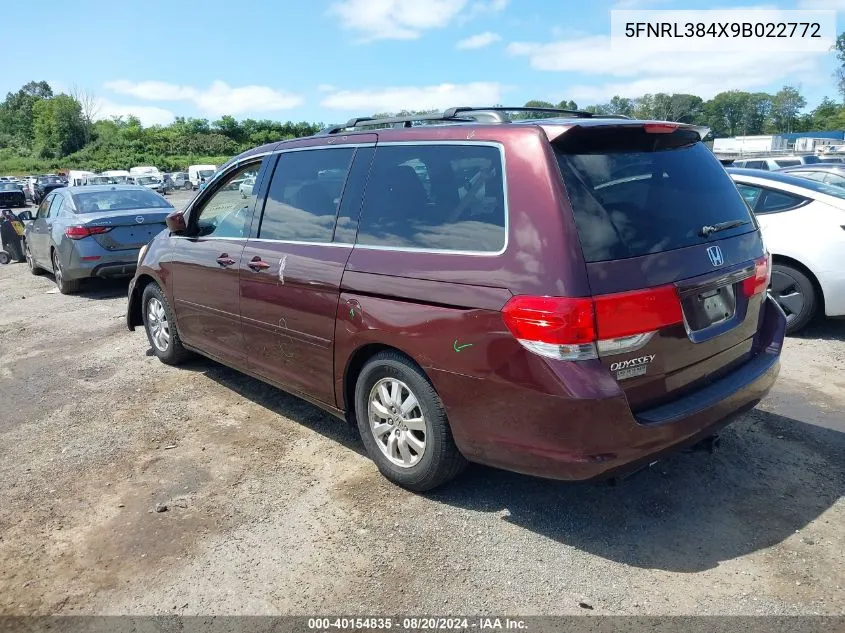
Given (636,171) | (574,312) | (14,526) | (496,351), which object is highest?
(636,171)

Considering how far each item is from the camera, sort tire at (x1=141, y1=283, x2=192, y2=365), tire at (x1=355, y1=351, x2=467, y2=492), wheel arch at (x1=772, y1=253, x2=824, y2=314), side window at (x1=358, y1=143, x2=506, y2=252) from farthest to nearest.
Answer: wheel arch at (x1=772, y1=253, x2=824, y2=314)
tire at (x1=141, y1=283, x2=192, y2=365)
tire at (x1=355, y1=351, x2=467, y2=492)
side window at (x1=358, y1=143, x2=506, y2=252)

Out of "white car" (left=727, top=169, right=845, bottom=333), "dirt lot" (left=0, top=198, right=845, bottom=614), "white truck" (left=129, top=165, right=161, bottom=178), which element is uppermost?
"white truck" (left=129, top=165, right=161, bottom=178)

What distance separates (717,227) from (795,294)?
3531 mm

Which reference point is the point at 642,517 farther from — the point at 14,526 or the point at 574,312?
the point at 14,526

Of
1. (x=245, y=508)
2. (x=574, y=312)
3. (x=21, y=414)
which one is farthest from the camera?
(x=21, y=414)

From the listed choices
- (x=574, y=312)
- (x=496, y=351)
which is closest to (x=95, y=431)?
(x=496, y=351)

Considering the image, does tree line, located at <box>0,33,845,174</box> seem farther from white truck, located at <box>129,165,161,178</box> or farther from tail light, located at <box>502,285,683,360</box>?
tail light, located at <box>502,285,683,360</box>

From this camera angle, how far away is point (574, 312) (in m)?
2.71

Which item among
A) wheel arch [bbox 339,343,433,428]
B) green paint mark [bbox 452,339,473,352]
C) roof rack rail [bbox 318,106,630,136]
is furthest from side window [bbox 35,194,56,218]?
green paint mark [bbox 452,339,473,352]

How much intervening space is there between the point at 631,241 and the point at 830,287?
418 centimetres

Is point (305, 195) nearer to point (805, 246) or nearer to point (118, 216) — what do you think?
point (805, 246)

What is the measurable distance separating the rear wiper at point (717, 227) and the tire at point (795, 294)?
3154 mm

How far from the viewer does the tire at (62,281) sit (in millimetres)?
9742

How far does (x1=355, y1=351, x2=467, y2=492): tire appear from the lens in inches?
130
